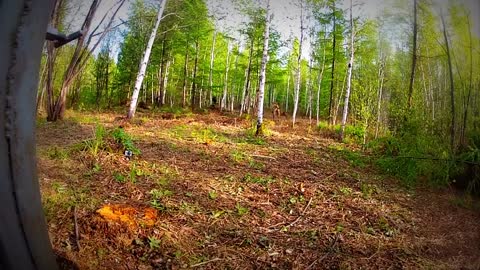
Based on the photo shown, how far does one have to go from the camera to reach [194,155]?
164 inches

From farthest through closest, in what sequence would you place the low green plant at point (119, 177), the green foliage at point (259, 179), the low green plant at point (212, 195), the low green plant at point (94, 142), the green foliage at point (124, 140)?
the green foliage at point (259, 179) < the low green plant at point (212, 195) < the green foliage at point (124, 140) < the low green plant at point (119, 177) < the low green plant at point (94, 142)

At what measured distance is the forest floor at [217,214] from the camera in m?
1.29

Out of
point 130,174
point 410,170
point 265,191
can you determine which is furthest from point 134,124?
point 410,170

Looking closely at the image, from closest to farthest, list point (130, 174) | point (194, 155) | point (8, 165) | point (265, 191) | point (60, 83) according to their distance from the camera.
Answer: point (8, 165), point (60, 83), point (130, 174), point (265, 191), point (194, 155)

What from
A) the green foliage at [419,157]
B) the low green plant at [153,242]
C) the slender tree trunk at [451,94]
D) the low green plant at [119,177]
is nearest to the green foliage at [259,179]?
the low green plant at [119,177]

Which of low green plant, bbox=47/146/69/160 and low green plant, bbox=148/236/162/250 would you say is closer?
low green plant, bbox=47/146/69/160

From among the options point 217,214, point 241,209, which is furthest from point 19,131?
point 241,209

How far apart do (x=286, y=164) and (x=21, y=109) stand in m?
4.32

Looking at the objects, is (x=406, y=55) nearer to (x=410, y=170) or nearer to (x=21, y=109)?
(x=410, y=170)

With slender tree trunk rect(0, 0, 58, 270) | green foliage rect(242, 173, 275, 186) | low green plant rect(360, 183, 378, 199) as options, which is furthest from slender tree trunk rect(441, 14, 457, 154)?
green foliage rect(242, 173, 275, 186)

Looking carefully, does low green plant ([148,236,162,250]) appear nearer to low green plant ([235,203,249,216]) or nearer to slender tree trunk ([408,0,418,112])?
low green plant ([235,203,249,216])

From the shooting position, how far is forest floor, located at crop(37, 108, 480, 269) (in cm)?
129

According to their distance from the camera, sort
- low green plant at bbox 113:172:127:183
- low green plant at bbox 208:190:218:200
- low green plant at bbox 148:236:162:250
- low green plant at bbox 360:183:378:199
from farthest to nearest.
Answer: low green plant at bbox 360:183:378:199
low green plant at bbox 208:190:218:200
low green plant at bbox 113:172:127:183
low green plant at bbox 148:236:162:250

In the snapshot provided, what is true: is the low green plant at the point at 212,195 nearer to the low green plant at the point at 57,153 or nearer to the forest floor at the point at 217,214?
the forest floor at the point at 217,214
